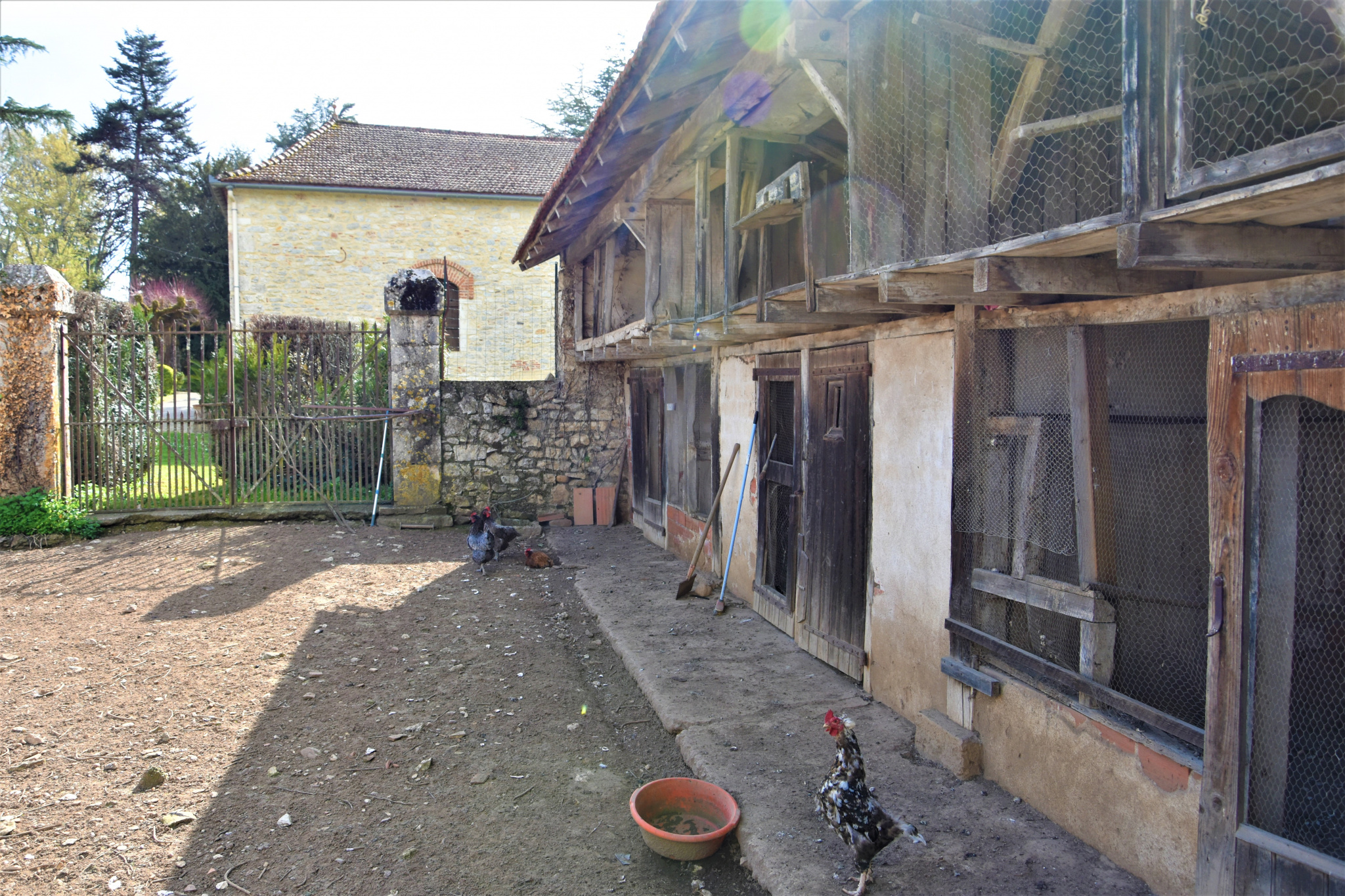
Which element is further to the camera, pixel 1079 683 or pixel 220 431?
pixel 220 431

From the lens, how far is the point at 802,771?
13.6 feet

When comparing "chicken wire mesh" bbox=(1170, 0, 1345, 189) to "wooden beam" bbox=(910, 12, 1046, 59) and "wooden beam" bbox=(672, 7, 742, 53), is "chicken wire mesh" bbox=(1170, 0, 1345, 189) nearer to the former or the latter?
"wooden beam" bbox=(910, 12, 1046, 59)

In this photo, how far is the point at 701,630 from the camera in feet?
21.5

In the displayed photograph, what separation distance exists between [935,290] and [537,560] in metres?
6.47

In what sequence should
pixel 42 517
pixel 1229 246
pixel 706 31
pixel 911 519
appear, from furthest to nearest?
pixel 42 517, pixel 911 519, pixel 706 31, pixel 1229 246

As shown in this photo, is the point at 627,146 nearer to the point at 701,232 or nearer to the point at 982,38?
the point at 701,232

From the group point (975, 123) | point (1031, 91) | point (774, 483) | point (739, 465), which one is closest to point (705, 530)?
point (739, 465)

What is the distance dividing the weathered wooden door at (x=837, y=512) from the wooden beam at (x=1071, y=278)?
2134 mm

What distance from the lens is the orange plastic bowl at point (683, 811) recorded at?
3562 millimetres

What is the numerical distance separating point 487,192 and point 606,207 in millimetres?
13347

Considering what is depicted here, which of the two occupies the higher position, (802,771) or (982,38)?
(982,38)

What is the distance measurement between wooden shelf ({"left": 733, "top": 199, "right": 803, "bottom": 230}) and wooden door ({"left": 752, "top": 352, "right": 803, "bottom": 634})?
1.39m

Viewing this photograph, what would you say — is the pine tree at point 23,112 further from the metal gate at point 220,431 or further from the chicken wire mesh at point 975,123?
the chicken wire mesh at point 975,123

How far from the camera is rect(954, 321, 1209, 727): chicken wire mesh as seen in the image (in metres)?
3.30
